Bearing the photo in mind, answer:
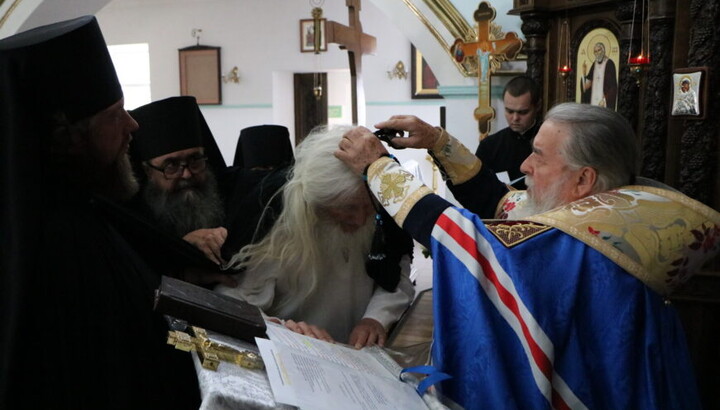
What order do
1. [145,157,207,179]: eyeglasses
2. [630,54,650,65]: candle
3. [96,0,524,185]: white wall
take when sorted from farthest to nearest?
[96,0,524,185]: white wall
[630,54,650,65]: candle
[145,157,207,179]: eyeglasses

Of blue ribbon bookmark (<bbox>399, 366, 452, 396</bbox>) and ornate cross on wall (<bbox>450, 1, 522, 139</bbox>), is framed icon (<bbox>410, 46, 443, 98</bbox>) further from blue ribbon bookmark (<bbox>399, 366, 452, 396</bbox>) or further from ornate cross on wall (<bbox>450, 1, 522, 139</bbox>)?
blue ribbon bookmark (<bbox>399, 366, 452, 396</bbox>)

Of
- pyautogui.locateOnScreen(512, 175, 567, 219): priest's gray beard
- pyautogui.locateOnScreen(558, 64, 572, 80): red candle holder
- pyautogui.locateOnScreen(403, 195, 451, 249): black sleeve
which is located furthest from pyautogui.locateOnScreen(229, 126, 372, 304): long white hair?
pyautogui.locateOnScreen(558, 64, 572, 80): red candle holder

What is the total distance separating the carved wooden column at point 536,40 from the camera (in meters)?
4.82

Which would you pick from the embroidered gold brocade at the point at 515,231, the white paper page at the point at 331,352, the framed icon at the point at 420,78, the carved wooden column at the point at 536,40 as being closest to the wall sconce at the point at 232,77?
the framed icon at the point at 420,78

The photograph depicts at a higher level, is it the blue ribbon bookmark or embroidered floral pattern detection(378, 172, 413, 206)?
embroidered floral pattern detection(378, 172, 413, 206)

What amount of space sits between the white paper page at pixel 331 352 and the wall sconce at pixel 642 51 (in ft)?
8.93

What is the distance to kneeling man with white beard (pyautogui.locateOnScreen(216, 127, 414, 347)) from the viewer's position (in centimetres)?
228

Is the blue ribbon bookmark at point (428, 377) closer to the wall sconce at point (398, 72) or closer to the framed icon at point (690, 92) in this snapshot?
the framed icon at point (690, 92)

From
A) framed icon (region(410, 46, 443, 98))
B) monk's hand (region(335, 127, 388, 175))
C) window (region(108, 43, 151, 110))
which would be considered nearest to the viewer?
monk's hand (region(335, 127, 388, 175))

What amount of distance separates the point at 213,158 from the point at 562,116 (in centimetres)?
169

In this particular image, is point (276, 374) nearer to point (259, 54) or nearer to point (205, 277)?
point (205, 277)

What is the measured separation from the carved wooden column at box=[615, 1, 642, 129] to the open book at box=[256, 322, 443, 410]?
9.88 ft

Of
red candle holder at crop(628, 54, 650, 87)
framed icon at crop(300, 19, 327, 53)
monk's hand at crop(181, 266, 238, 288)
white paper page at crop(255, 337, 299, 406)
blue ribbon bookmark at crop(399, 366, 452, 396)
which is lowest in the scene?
blue ribbon bookmark at crop(399, 366, 452, 396)

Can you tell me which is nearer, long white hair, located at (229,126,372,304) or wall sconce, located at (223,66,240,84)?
long white hair, located at (229,126,372,304)
